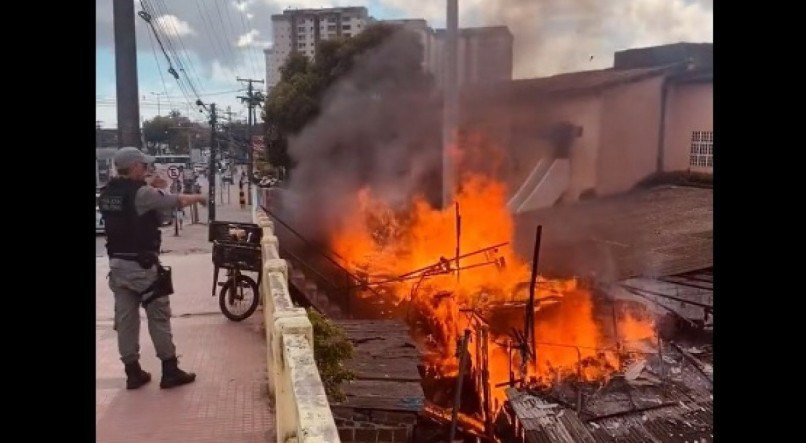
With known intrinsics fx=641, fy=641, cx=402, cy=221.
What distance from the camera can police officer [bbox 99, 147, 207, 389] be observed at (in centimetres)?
393

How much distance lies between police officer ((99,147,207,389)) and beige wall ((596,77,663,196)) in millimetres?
6745

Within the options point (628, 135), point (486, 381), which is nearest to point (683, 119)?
point (628, 135)

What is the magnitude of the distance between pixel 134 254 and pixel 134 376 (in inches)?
32.0

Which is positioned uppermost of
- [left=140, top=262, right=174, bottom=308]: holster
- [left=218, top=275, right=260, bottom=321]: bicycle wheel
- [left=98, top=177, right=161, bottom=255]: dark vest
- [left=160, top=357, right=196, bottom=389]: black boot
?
[left=98, top=177, right=161, bottom=255]: dark vest

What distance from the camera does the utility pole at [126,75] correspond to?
4.21 m

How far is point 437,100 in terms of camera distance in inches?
417

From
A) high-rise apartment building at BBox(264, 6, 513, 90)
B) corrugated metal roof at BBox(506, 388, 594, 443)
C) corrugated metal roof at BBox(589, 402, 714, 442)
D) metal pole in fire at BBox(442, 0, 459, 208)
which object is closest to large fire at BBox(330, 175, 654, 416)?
metal pole in fire at BBox(442, 0, 459, 208)

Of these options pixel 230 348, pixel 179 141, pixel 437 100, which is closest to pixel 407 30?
pixel 437 100

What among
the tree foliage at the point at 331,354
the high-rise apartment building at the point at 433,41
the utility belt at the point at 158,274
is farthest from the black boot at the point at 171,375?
the high-rise apartment building at the point at 433,41

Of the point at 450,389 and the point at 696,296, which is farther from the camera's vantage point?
the point at 696,296

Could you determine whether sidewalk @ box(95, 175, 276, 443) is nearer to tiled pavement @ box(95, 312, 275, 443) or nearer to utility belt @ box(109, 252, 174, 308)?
tiled pavement @ box(95, 312, 275, 443)
